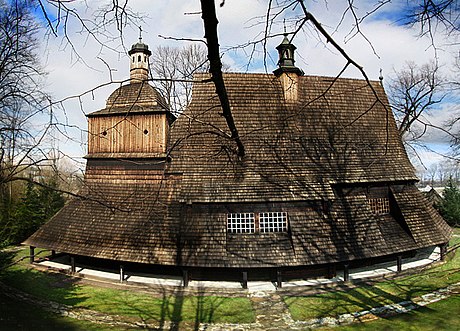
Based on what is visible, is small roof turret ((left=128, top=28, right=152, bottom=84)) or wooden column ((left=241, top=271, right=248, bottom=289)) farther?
small roof turret ((left=128, top=28, right=152, bottom=84))

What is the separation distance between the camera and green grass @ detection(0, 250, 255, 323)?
9.67m

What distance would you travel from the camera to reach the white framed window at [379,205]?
14.4 meters

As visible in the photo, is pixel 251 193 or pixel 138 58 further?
pixel 138 58

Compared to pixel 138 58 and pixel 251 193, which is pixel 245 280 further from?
pixel 138 58

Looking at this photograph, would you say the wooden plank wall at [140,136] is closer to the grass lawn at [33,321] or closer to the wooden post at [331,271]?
the grass lawn at [33,321]

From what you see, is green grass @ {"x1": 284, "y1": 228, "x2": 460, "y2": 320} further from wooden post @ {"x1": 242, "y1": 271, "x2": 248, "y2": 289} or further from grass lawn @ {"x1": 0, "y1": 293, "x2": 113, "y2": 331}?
grass lawn @ {"x1": 0, "y1": 293, "x2": 113, "y2": 331}

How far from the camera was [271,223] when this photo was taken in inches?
483

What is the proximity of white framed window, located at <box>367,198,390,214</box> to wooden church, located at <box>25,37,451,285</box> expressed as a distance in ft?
0.17

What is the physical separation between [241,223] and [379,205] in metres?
6.86

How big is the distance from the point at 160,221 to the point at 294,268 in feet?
18.2

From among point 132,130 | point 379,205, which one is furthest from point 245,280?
point 132,130

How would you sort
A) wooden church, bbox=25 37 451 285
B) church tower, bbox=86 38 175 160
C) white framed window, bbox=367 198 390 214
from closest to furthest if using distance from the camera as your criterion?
wooden church, bbox=25 37 451 285 → church tower, bbox=86 38 175 160 → white framed window, bbox=367 198 390 214

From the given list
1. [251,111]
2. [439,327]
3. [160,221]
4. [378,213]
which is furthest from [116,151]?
[439,327]

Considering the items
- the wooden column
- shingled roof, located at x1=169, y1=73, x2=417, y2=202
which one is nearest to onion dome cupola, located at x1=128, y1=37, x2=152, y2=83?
shingled roof, located at x1=169, y1=73, x2=417, y2=202
